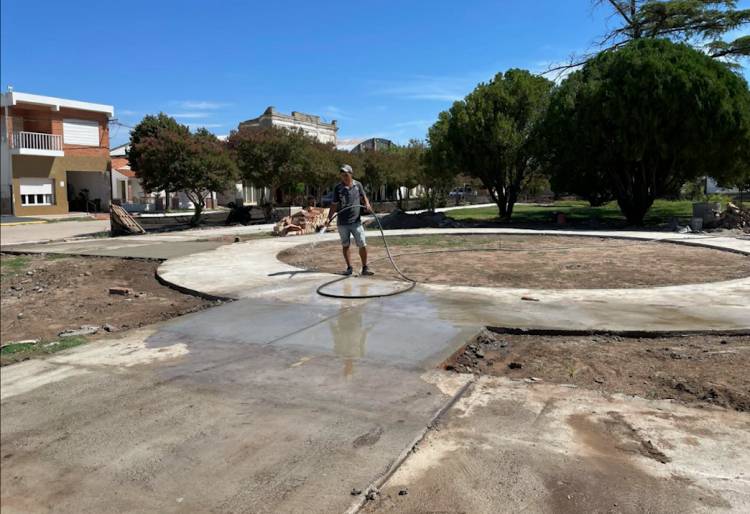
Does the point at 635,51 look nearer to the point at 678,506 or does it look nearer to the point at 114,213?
the point at 114,213

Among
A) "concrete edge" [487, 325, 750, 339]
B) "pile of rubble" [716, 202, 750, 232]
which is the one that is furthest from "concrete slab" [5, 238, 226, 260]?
"pile of rubble" [716, 202, 750, 232]

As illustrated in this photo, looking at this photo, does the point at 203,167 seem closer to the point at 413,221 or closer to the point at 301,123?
the point at 413,221

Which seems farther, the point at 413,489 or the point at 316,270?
the point at 316,270

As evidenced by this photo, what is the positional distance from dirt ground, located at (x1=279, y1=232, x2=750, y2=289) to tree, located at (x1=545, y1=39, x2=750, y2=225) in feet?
22.0

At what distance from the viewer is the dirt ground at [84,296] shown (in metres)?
5.38

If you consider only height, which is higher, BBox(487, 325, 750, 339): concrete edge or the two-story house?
the two-story house

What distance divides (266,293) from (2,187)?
3691 centimetres

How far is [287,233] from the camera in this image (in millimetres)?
19281

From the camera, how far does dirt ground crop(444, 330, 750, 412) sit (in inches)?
180

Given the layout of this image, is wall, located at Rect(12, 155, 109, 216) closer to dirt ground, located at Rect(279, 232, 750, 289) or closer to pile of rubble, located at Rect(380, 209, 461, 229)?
pile of rubble, located at Rect(380, 209, 461, 229)

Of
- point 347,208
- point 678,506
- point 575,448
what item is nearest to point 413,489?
point 575,448

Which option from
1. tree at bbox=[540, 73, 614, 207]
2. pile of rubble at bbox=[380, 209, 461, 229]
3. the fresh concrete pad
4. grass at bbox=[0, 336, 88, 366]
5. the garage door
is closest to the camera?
the fresh concrete pad

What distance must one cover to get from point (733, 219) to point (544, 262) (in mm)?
11753

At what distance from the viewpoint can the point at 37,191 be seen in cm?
3856
